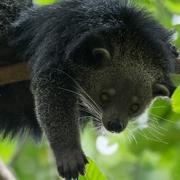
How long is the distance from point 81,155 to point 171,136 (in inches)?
83.1

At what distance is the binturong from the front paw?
32 centimetres

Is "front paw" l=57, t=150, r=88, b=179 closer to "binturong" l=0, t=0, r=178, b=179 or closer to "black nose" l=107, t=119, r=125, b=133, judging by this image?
"binturong" l=0, t=0, r=178, b=179

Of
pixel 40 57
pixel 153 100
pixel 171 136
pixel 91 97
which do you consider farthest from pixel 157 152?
pixel 40 57

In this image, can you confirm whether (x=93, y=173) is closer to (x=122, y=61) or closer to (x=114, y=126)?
(x=114, y=126)

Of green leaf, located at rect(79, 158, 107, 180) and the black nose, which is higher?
green leaf, located at rect(79, 158, 107, 180)

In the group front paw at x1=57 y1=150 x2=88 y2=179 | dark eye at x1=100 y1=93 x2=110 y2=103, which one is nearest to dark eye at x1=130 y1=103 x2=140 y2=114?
dark eye at x1=100 y1=93 x2=110 y2=103

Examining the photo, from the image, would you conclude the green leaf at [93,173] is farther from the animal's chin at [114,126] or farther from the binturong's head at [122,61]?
the binturong's head at [122,61]

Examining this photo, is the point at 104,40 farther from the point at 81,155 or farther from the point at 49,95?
the point at 81,155

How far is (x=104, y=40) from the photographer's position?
6512 mm

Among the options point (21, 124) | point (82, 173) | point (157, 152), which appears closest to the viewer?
point (82, 173)

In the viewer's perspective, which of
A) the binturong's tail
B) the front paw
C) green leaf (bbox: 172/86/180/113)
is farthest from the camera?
the binturong's tail

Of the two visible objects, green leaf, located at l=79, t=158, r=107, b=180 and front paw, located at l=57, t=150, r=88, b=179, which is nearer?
green leaf, located at l=79, t=158, r=107, b=180

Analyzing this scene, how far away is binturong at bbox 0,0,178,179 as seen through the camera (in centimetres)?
629

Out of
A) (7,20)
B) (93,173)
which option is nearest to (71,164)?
(93,173)
